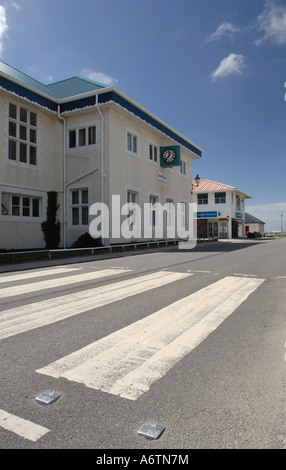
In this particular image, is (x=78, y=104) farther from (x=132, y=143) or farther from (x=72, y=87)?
(x=132, y=143)

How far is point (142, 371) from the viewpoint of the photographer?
9.75 ft

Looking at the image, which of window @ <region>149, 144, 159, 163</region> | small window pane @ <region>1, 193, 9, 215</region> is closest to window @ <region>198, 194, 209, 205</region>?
window @ <region>149, 144, 159, 163</region>

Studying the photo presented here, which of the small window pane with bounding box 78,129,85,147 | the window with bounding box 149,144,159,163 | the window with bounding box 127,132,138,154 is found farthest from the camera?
the window with bounding box 149,144,159,163

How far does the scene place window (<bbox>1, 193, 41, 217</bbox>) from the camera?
667 inches

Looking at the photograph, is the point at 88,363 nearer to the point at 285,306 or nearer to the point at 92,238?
the point at 285,306

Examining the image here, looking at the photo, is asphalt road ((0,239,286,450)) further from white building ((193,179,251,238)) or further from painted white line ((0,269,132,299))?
white building ((193,179,251,238))

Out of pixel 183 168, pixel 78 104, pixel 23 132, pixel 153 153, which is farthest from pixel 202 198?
pixel 23 132

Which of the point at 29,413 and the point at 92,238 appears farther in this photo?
the point at 92,238

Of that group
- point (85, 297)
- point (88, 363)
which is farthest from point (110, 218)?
point (88, 363)

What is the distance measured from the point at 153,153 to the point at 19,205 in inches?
466

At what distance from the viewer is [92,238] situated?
17906 mm

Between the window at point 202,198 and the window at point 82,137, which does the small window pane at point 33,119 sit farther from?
the window at point 202,198

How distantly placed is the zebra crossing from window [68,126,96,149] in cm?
1370

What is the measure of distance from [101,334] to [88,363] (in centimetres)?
82
